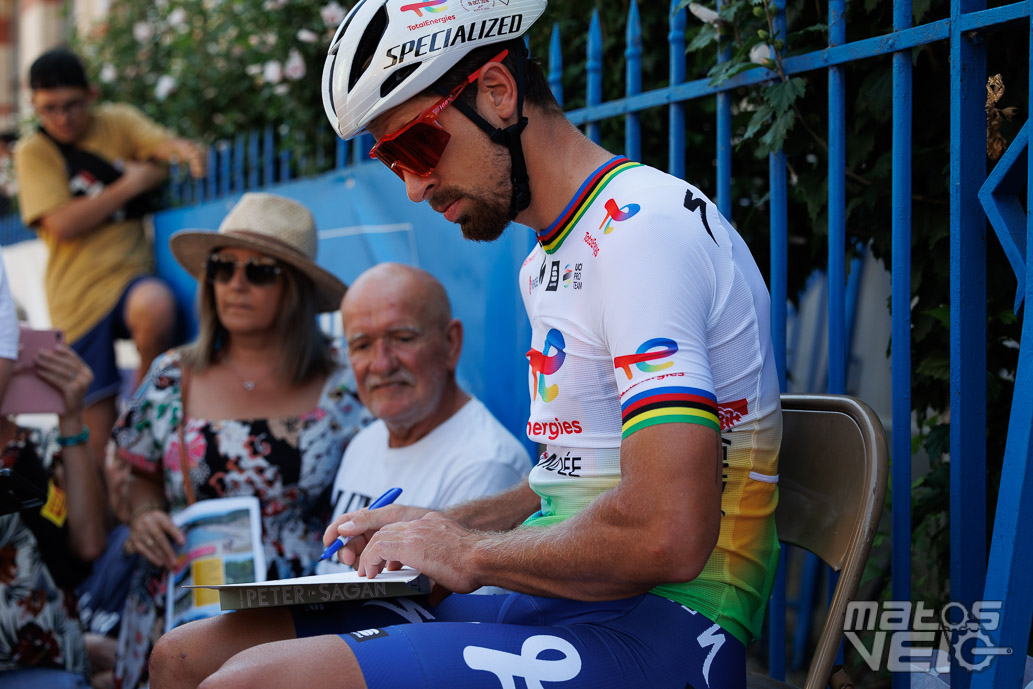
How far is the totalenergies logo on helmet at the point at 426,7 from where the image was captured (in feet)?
6.75

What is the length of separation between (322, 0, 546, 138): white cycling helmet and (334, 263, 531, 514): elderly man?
3.92ft

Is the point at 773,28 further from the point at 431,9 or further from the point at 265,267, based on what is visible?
the point at 265,267

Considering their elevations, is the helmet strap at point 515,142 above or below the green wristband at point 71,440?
above

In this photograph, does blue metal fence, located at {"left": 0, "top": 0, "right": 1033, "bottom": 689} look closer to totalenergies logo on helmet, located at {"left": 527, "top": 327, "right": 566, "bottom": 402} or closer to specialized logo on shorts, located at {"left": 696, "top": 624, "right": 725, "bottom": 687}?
specialized logo on shorts, located at {"left": 696, "top": 624, "right": 725, "bottom": 687}

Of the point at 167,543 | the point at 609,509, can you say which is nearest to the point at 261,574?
the point at 167,543

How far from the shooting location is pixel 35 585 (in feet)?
10.8

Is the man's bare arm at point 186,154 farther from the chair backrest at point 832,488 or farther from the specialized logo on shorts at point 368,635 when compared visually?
the specialized logo on shorts at point 368,635

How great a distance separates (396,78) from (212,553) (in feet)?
6.65

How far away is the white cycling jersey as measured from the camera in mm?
1692

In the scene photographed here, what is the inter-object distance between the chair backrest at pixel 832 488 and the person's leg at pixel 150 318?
4.64 meters

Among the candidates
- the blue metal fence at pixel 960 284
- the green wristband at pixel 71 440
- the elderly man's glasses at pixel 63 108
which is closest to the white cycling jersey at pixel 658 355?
the blue metal fence at pixel 960 284

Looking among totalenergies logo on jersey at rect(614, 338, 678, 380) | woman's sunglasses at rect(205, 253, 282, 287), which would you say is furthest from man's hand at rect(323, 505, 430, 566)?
woman's sunglasses at rect(205, 253, 282, 287)

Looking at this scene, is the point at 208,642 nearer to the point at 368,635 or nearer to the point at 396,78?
the point at 368,635

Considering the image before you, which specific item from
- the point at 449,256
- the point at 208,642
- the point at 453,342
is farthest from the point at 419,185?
the point at 449,256
